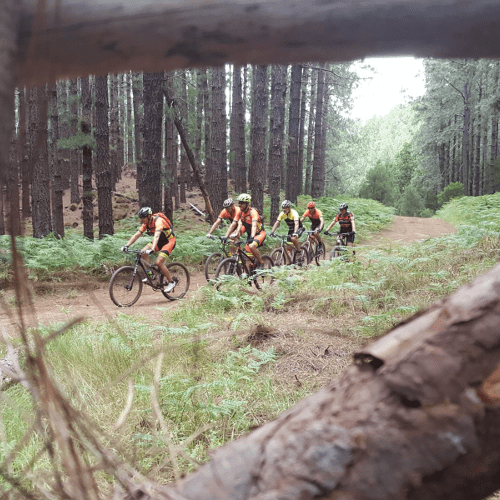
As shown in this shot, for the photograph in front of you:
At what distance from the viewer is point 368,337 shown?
489cm

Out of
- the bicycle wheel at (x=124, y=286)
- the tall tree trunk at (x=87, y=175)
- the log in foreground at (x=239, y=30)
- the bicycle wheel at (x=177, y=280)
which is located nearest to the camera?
the log in foreground at (x=239, y=30)

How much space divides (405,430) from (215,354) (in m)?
4.30

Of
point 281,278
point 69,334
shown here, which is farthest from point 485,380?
point 281,278

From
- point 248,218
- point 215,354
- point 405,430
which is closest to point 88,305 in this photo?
point 248,218

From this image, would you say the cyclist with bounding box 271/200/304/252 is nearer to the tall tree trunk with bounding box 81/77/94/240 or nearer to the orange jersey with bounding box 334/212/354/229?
the orange jersey with bounding box 334/212/354/229

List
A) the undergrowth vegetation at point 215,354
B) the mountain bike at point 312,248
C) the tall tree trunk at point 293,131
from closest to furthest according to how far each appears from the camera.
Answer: the undergrowth vegetation at point 215,354 < the mountain bike at point 312,248 < the tall tree trunk at point 293,131

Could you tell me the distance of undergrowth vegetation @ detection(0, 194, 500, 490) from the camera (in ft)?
10.3

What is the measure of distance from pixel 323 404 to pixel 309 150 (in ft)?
114

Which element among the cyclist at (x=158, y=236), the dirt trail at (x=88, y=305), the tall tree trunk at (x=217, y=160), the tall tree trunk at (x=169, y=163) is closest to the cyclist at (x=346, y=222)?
the dirt trail at (x=88, y=305)

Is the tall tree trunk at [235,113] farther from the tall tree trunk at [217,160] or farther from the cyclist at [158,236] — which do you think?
the cyclist at [158,236]

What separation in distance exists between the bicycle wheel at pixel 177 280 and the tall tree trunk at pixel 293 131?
13444 millimetres

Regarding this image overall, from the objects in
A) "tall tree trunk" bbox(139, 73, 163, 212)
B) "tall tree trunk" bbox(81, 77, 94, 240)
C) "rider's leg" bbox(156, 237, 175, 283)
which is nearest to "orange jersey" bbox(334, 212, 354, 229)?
"tall tree trunk" bbox(139, 73, 163, 212)

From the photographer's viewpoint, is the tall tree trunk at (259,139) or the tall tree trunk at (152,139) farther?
the tall tree trunk at (259,139)

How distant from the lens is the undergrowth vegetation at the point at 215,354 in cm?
315
